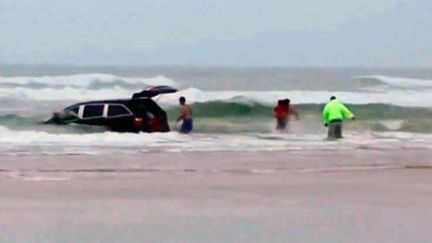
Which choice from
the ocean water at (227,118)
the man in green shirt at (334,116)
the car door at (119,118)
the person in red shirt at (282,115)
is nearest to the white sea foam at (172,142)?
the ocean water at (227,118)

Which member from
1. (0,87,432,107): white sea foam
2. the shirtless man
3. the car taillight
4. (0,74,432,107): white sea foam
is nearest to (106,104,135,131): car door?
the car taillight

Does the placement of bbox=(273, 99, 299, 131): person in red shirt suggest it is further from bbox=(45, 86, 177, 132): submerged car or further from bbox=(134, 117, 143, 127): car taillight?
bbox=(134, 117, 143, 127): car taillight

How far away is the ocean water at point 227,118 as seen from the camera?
22719 millimetres

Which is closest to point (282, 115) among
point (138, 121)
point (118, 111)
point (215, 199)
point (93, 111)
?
point (138, 121)

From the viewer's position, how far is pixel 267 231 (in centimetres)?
955

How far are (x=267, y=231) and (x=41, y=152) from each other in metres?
11.1

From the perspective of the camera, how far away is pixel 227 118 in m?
40.6

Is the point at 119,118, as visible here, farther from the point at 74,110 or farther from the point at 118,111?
the point at 74,110

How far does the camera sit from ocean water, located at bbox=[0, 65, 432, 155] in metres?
22.7

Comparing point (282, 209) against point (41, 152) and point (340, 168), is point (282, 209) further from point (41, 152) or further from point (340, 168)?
point (41, 152)

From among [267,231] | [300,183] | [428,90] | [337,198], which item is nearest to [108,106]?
[300,183]

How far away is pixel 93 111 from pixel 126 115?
1356mm

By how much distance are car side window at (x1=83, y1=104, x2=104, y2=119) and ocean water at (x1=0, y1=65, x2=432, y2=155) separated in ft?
1.28

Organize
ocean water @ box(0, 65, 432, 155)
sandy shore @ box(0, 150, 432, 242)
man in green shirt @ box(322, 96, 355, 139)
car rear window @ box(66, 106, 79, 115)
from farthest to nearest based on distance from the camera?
car rear window @ box(66, 106, 79, 115) < man in green shirt @ box(322, 96, 355, 139) < ocean water @ box(0, 65, 432, 155) < sandy shore @ box(0, 150, 432, 242)
